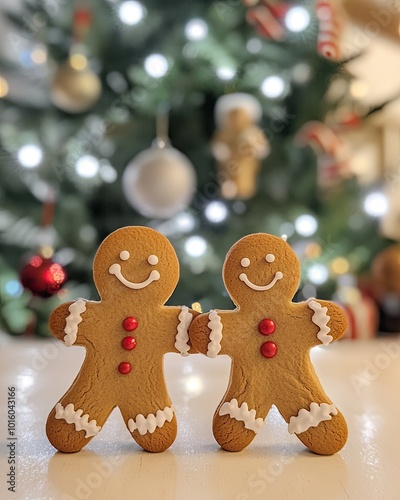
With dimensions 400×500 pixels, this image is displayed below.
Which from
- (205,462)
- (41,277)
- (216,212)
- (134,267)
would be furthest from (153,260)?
(216,212)

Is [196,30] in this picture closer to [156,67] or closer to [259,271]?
[156,67]

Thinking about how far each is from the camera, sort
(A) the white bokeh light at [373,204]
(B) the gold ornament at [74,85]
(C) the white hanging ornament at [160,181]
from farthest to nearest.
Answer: (A) the white bokeh light at [373,204], (B) the gold ornament at [74,85], (C) the white hanging ornament at [160,181]

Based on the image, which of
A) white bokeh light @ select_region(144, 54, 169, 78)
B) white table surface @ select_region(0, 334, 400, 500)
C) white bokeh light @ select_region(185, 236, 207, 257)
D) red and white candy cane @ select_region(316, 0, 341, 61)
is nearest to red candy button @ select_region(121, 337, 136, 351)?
white table surface @ select_region(0, 334, 400, 500)

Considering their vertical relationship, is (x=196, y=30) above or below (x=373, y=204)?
above

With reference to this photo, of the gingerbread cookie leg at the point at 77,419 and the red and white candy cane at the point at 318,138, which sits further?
the red and white candy cane at the point at 318,138

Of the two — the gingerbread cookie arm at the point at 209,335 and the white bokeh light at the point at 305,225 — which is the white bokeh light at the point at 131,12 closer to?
the white bokeh light at the point at 305,225

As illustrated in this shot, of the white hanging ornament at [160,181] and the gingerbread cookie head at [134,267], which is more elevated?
the gingerbread cookie head at [134,267]

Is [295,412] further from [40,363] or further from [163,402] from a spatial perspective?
[40,363]

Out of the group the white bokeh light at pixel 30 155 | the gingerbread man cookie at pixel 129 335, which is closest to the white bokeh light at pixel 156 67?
the white bokeh light at pixel 30 155

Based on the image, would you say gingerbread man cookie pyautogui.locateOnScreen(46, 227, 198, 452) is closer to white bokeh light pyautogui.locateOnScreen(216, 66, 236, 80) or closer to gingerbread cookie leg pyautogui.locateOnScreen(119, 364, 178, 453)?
gingerbread cookie leg pyautogui.locateOnScreen(119, 364, 178, 453)
